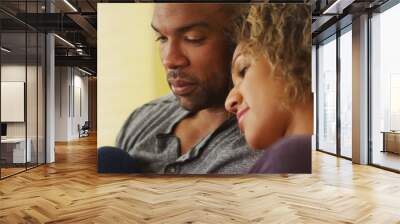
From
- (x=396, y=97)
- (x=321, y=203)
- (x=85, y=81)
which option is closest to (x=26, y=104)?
(x=321, y=203)

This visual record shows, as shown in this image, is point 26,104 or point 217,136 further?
point 26,104

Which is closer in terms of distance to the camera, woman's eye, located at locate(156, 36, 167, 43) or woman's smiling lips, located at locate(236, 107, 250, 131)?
woman's smiling lips, located at locate(236, 107, 250, 131)

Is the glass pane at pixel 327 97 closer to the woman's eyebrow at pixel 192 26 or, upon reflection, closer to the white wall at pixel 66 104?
the woman's eyebrow at pixel 192 26

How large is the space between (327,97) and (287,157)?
515cm

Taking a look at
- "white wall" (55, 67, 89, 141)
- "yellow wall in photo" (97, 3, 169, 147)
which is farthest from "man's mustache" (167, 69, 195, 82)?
"white wall" (55, 67, 89, 141)

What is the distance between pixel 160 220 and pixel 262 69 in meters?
3.32

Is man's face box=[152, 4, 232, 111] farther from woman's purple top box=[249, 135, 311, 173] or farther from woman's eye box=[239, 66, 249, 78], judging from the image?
woman's purple top box=[249, 135, 311, 173]

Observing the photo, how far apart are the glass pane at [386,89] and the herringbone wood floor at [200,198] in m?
0.96

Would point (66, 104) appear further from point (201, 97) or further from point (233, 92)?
point (233, 92)

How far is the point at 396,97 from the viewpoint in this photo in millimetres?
7750

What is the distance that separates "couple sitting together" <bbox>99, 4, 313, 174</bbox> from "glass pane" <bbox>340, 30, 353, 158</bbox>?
3212 millimetres

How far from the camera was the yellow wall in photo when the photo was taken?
670 cm

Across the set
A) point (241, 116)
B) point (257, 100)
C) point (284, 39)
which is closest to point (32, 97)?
point (241, 116)

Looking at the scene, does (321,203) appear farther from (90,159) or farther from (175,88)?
(90,159)
